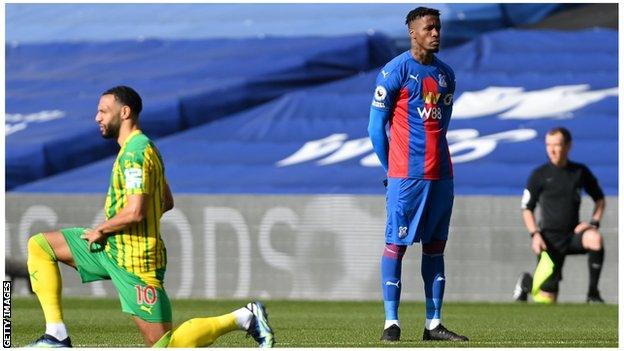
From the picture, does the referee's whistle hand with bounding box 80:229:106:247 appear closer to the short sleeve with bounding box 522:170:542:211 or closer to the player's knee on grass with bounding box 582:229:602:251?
the short sleeve with bounding box 522:170:542:211

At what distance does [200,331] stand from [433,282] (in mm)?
2087

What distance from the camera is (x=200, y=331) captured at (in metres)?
7.35

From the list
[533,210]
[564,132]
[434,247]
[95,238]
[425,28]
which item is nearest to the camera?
[95,238]

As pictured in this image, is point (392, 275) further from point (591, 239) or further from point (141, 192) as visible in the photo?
point (591, 239)

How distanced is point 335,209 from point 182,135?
5.68 meters

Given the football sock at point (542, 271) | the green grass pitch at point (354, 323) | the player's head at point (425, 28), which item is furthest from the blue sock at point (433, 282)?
the football sock at point (542, 271)

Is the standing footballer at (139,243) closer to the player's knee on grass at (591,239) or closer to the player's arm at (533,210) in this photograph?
the player's arm at (533,210)

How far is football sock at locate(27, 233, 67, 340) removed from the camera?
25.3 ft

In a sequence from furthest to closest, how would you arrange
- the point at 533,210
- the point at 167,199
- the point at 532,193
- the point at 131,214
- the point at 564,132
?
the point at 532,193, the point at 533,210, the point at 564,132, the point at 167,199, the point at 131,214

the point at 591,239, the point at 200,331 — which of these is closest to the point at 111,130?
the point at 200,331

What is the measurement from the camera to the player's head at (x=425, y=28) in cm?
879

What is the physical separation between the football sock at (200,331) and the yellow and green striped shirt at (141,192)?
0.33m

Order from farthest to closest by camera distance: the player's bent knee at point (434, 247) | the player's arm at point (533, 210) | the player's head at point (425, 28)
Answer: the player's arm at point (533, 210)
the player's bent knee at point (434, 247)
the player's head at point (425, 28)

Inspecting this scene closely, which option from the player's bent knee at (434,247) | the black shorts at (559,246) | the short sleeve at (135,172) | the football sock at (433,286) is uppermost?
the short sleeve at (135,172)
